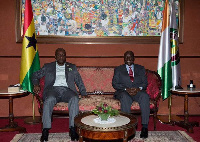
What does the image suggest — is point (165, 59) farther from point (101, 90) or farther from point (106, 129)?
point (106, 129)

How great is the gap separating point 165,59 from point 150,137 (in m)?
1.76

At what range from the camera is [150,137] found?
382 centimetres

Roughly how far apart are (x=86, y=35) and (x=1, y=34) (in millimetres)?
1804

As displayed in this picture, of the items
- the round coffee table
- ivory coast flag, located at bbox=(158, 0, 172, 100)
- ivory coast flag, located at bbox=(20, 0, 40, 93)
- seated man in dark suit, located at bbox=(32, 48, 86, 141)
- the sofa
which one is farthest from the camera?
ivory coast flag, located at bbox=(158, 0, 172, 100)

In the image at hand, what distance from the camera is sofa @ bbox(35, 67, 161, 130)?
414 centimetres

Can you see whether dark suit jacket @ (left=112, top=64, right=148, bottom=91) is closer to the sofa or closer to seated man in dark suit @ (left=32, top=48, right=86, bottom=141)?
the sofa

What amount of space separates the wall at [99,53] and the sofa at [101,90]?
14.9 inches

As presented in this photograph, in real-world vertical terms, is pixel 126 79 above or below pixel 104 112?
above

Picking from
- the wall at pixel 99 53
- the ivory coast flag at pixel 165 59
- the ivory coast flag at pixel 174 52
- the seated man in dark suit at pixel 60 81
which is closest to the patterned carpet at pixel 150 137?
the seated man in dark suit at pixel 60 81

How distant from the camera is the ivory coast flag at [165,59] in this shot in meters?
4.83

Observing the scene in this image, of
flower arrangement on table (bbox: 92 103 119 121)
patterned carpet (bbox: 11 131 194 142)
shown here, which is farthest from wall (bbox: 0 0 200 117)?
flower arrangement on table (bbox: 92 103 119 121)

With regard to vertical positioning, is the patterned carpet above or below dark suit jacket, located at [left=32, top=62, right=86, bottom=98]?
below

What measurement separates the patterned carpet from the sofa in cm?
37

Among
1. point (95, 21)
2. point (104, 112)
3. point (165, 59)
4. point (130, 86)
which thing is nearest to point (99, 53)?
point (95, 21)
